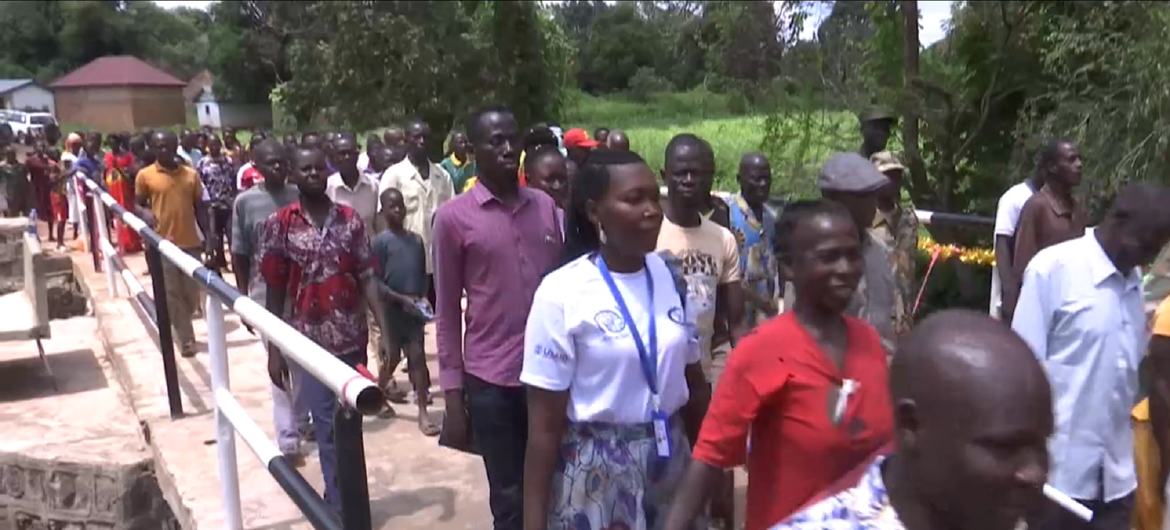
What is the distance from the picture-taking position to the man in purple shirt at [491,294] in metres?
3.39

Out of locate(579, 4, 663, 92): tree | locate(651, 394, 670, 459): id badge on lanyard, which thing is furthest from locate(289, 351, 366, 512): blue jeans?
locate(579, 4, 663, 92): tree

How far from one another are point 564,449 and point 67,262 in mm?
9541

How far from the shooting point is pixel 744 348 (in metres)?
2.38

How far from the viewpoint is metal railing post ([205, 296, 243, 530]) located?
3869 mm

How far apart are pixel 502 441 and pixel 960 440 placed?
212 cm

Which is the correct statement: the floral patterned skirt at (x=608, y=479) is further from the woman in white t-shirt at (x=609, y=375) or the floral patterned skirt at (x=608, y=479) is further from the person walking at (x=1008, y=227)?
the person walking at (x=1008, y=227)

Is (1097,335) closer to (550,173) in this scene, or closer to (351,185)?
(550,173)

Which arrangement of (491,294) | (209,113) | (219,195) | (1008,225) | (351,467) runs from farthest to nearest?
1. (209,113)
2. (219,195)
3. (1008,225)
4. (491,294)
5. (351,467)

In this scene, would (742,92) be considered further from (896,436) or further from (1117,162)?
(896,436)

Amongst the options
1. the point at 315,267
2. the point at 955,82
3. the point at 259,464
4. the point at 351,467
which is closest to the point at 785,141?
the point at 955,82

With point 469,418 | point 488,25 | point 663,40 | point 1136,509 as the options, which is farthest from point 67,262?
point 488,25

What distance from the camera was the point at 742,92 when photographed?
10844 mm

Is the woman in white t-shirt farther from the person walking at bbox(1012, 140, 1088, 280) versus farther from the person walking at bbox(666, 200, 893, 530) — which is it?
the person walking at bbox(1012, 140, 1088, 280)

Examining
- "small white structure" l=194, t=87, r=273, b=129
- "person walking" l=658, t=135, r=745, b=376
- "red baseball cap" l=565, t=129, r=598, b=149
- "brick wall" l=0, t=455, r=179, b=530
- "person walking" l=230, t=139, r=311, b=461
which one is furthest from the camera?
"small white structure" l=194, t=87, r=273, b=129
